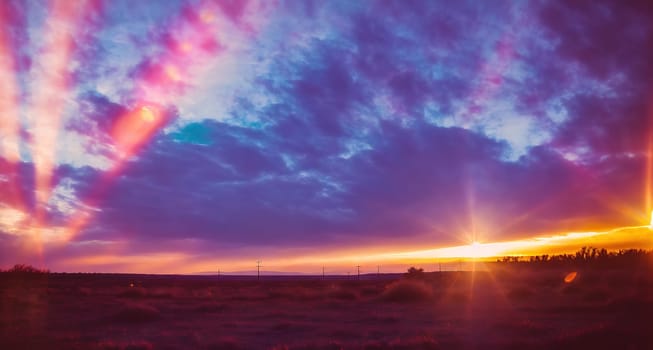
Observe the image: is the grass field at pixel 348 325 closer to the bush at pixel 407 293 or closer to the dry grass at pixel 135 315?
the dry grass at pixel 135 315

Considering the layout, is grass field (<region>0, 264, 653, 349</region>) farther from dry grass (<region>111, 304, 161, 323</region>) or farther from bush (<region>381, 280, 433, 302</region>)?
bush (<region>381, 280, 433, 302</region>)

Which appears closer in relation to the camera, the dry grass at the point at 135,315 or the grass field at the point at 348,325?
the grass field at the point at 348,325

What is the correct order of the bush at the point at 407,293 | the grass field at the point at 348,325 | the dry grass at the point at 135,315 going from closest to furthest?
the grass field at the point at 348,325, the dry grass at the point at 135,315, the bush at the point at 407,293

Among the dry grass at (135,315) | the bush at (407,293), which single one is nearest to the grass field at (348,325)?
the dry grass at (135,315)

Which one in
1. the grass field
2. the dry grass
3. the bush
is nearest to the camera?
the grass field

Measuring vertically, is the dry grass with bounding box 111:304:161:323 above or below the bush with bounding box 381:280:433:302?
above

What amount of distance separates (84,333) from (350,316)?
13.8m

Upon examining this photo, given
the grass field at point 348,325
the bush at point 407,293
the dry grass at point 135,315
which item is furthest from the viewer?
the bush at point 407,293

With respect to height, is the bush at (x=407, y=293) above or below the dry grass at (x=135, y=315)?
below

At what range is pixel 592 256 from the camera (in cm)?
10612

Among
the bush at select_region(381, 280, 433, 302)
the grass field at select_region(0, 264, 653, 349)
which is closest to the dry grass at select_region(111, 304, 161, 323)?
the grass field at select_region(0, 264, 653, 349)

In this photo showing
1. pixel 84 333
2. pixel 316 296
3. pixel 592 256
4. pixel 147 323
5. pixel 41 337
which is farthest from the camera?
pixel 592 256

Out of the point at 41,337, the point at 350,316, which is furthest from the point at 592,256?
the point at 41,337

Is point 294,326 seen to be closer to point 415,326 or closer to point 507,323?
point 415,326
